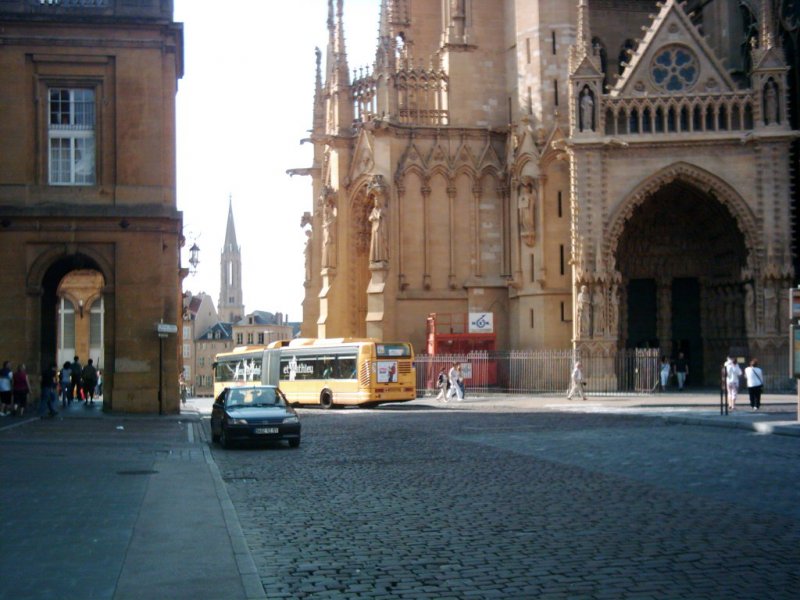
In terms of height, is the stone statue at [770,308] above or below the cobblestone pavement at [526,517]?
above

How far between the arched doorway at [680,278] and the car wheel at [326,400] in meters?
12.8

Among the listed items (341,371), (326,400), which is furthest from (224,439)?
(326,400)

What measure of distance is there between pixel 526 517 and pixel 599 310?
28256mm

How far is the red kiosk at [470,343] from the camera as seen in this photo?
44.2 meters

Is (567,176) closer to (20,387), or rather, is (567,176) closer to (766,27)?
(766,27)

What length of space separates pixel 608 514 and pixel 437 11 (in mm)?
44202

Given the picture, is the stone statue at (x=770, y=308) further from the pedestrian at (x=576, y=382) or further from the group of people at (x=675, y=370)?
the pedestrian at (x=576, y=382)

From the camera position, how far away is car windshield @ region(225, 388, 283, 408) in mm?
21969

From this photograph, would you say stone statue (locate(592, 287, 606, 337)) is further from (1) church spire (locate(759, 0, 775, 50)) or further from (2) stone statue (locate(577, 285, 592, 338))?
(1) church spire (locate(759, 0, 775, 50))

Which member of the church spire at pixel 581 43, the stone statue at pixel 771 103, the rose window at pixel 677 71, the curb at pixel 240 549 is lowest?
the curb at pixel 240 549

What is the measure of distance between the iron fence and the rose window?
10155mm

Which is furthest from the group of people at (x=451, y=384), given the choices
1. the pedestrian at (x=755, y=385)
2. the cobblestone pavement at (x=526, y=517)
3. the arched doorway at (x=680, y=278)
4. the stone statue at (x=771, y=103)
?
the cobblestone pavement at (x=526, y=517)

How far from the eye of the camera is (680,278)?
4394cm

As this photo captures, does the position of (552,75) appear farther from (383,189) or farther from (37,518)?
(37,518)
